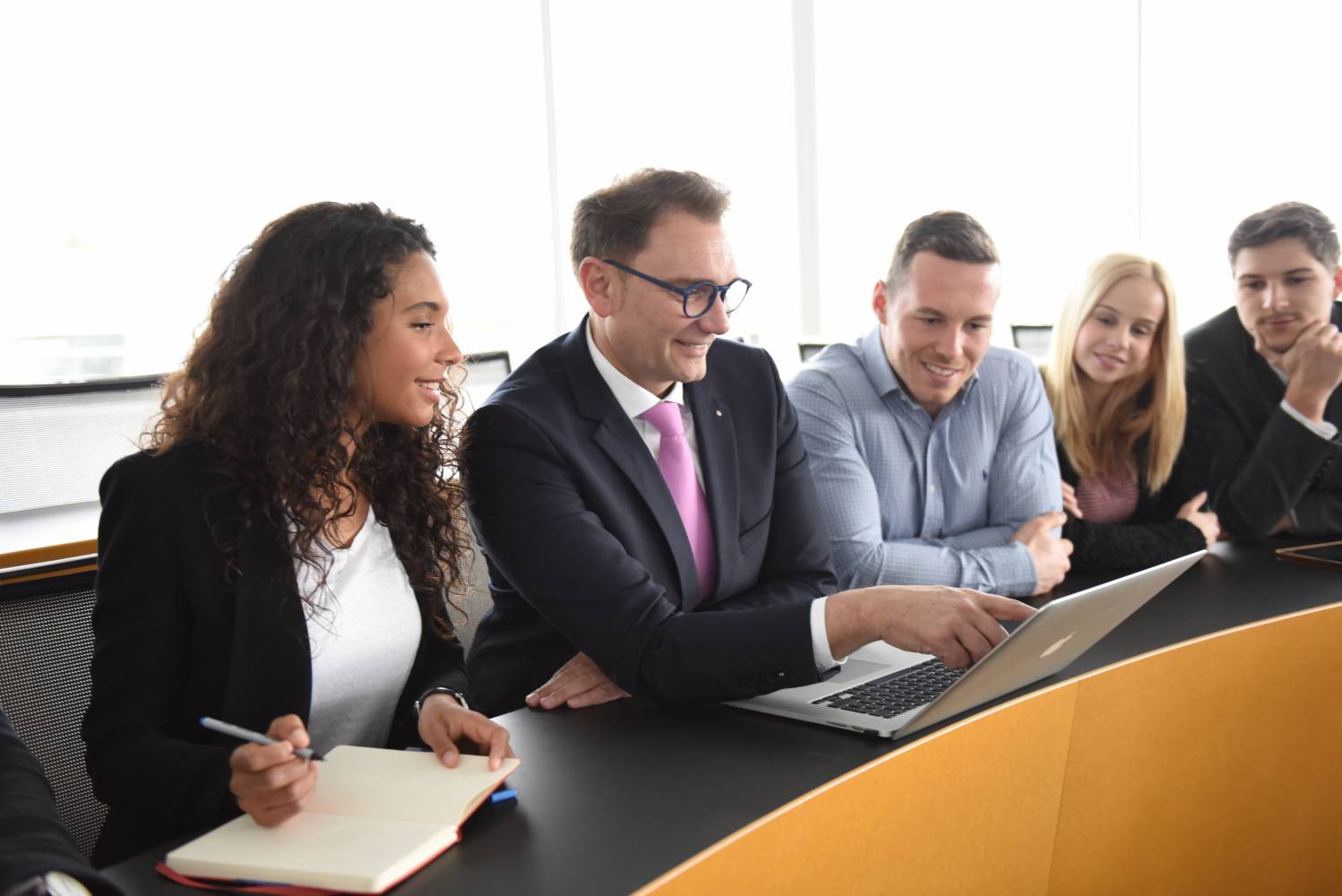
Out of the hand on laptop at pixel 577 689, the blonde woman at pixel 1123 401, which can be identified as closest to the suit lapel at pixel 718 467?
the hand on laptop at pixel 577 689

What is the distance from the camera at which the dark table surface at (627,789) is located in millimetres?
990

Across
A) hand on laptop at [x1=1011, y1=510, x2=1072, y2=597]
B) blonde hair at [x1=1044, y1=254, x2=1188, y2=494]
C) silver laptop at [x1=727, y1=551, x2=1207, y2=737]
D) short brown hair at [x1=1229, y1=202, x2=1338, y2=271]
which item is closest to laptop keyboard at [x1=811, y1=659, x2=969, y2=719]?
silver laptop at [x1=727, y1=551, x2=1207, y2=737]

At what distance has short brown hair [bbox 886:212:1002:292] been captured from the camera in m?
2.19

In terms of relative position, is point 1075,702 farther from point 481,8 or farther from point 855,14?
point 855,14

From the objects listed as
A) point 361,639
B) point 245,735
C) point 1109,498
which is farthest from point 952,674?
point 1109,498

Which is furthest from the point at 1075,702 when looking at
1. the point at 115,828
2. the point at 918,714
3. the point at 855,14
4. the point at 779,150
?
the point at 855,14

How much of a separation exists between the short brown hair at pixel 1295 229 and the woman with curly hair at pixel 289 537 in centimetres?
187

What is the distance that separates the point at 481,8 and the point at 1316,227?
3363mm

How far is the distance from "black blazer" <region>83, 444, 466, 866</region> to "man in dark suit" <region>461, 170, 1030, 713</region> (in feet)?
1.03

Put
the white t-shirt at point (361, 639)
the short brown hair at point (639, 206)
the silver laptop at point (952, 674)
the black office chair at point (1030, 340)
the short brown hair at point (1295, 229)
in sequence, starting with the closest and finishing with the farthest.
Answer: the silver laptop at point (952, 674) < the white t-shirt at point (361, 639) < the short brown hair at point (639, 206) < the short brown hair at point (1295, 229) < the black office chair at point (1030, 340)

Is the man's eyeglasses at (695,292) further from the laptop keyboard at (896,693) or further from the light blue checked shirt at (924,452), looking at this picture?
the laptop keyboard at (896,693)

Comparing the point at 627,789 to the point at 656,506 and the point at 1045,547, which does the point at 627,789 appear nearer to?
the point at 656,506

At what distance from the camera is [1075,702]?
149 cm

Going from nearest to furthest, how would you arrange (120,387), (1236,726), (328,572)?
(328,572) < (1236,726) < (120,387)
